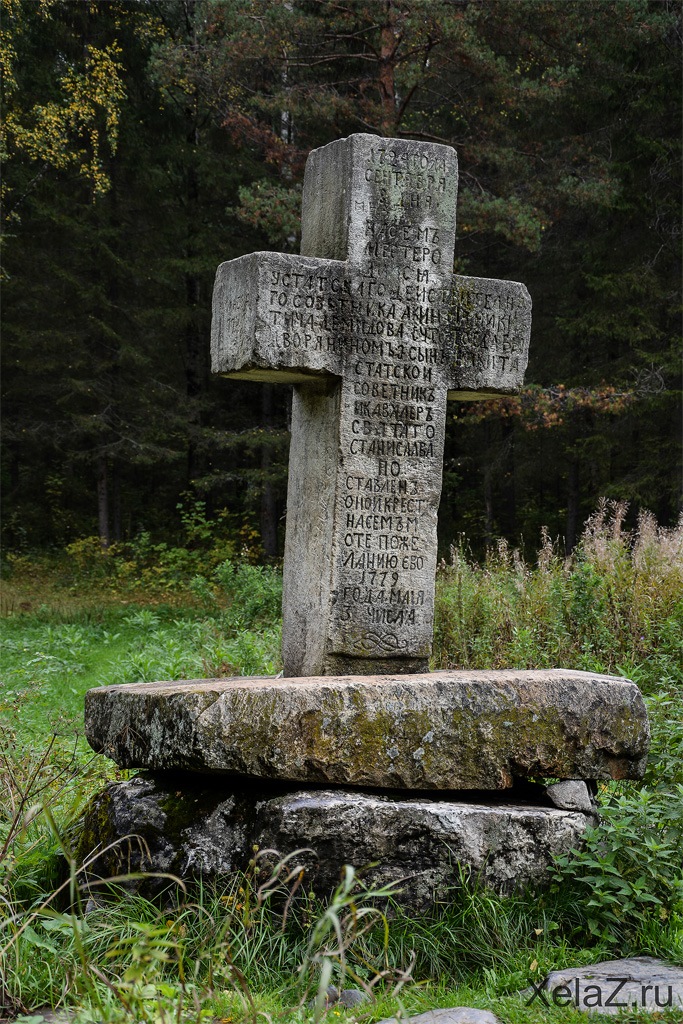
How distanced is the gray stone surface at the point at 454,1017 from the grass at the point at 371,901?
9cm

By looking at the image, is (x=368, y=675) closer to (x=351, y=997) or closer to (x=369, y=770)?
(x=369, y=770)

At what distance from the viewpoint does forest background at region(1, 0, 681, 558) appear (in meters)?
15.3

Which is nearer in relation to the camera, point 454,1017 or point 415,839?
point 454,1017

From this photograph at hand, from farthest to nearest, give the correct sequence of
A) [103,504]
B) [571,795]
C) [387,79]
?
[103,504]
[387,79]
[571,795]

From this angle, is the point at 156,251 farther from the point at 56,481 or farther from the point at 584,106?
the point at 584,106

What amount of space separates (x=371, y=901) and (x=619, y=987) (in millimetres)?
870

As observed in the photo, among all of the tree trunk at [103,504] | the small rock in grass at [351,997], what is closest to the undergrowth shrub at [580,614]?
the small rock in grass at [351,997]

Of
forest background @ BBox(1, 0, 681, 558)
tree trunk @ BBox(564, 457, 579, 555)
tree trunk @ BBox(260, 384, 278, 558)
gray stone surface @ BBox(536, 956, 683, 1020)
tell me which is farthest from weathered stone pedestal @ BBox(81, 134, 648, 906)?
tree trunk @ BBox(564, 457, 579, 555)

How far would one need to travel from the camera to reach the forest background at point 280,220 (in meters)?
15.3

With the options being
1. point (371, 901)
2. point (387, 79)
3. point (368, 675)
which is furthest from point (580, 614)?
point (387, 79)

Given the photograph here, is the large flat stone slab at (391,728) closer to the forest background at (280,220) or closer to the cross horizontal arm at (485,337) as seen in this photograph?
the cross horizontal arm at (485,337)

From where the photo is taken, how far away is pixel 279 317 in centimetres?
447

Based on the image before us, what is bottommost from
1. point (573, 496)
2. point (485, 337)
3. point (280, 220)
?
point (573, 496)

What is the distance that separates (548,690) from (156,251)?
20.0 m
